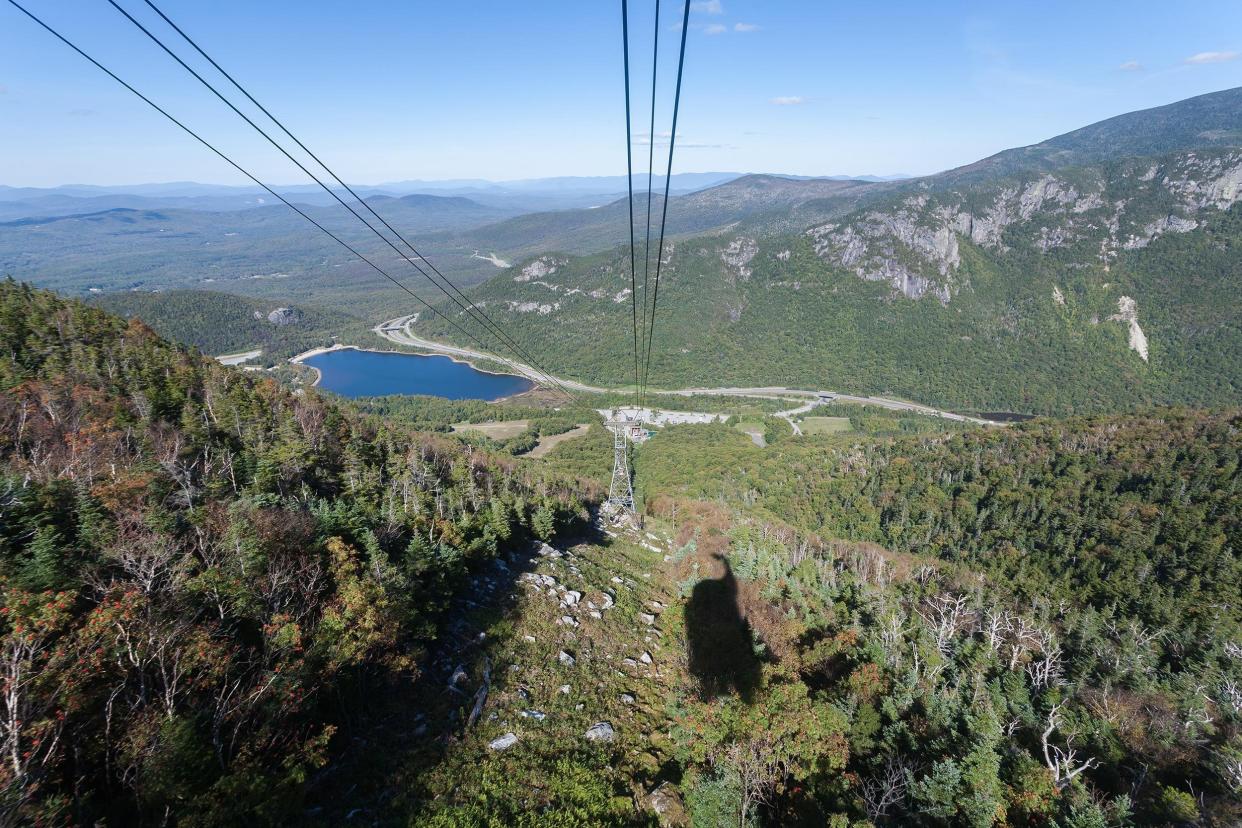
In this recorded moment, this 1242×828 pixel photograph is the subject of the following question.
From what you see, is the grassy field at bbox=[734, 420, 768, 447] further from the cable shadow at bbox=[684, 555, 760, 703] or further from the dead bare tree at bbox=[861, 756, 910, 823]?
the dead bare tree at bbox=[861, 756, 910, 823]

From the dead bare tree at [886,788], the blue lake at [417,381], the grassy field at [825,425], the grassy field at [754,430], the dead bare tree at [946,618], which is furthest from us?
the blue lake at [417,381]

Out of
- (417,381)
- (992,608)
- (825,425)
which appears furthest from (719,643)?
(417,381)

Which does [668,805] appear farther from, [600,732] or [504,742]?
[504,742]

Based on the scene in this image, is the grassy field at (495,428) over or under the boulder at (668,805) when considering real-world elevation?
under

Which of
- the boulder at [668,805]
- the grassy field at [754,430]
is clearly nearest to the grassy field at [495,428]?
the grassy field at [754,430]

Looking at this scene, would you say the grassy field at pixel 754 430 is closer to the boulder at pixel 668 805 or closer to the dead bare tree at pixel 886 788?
the dead bare tree at pixel 886 788

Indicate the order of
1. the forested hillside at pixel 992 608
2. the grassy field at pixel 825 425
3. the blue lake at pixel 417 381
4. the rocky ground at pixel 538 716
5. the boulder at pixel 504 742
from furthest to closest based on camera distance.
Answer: the blue lake at pixel 417 381, the grassy field at pixel 825 425, the forested hillside at pixel 992 608, the boulder at pixel 504 742, the rocky ground at pixel 538 716

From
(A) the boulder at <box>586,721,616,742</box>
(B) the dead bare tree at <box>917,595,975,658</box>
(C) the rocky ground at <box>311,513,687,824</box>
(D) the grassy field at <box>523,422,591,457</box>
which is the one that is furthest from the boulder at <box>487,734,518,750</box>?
(D) the grassy field at <box>523,422,591,457</box>

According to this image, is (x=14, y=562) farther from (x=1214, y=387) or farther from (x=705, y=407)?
(x=1214, y=387)
